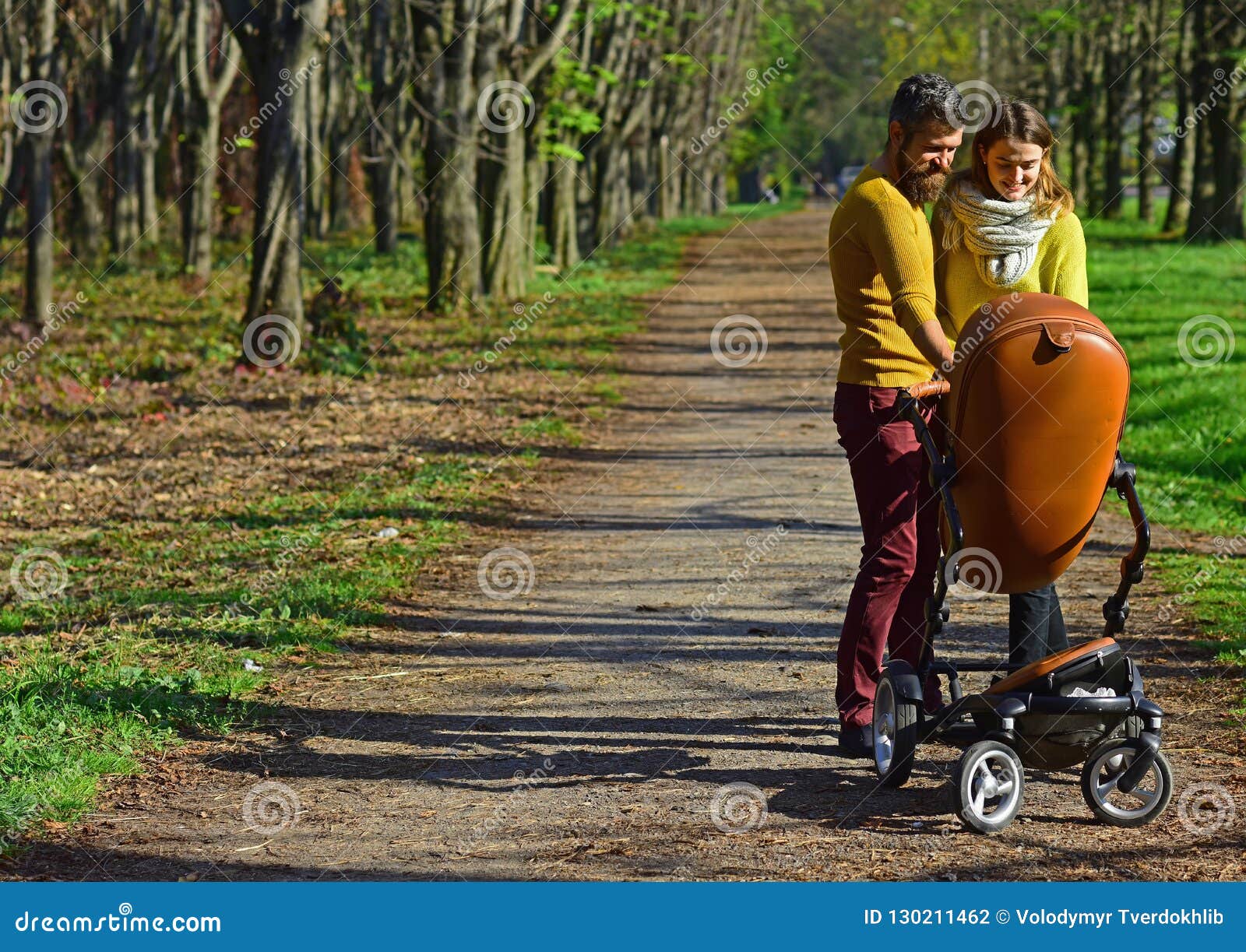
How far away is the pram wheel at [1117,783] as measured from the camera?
445 centimetres

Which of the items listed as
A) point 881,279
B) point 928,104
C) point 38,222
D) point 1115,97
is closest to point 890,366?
point 881,279

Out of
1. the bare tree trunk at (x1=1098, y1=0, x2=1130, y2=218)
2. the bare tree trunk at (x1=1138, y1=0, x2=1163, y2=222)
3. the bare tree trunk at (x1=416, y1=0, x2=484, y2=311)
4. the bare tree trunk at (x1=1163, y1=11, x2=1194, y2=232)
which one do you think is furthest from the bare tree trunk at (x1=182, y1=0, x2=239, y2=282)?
the bare tree trunk at (x1=1098, y1=0, x2=1130, y2=218)

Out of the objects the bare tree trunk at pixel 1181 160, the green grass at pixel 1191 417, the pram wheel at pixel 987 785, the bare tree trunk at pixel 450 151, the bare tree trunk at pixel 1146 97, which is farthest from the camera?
the bare tree trunk at pixel 1146 97

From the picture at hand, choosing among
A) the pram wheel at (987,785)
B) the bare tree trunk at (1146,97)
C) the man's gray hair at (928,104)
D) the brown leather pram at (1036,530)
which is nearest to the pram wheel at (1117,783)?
the brown leather pram at (1036,530)

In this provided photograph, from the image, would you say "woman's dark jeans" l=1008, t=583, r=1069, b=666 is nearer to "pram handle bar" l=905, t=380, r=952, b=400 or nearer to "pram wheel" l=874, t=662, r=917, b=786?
"pram wheel" l=874, t=662, r=917, b=786

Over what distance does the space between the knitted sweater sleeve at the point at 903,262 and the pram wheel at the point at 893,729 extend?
1.12 metres

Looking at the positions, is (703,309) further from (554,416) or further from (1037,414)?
(1037,414)

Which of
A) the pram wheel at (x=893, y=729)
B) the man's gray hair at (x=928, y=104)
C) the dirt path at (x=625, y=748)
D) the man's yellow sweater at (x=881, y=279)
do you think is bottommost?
the dirt path at (x=625, y=748)

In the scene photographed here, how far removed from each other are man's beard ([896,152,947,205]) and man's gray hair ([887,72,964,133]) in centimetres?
13

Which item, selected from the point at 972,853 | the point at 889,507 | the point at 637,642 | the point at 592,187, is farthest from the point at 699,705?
the point at 592,187

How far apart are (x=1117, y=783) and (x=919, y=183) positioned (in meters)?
1.89

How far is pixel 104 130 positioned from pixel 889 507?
23.5 meters

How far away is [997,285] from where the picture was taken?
4.62 metres

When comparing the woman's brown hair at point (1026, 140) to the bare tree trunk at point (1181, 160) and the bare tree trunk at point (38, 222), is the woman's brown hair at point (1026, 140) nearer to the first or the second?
the bare tree trunk at point (38, 222)
